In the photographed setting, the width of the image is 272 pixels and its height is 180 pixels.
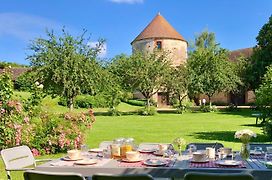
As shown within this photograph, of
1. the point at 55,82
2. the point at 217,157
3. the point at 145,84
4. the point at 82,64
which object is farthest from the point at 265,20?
the point at 217,157

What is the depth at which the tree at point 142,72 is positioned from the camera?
30469mm

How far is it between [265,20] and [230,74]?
6519 millimetres

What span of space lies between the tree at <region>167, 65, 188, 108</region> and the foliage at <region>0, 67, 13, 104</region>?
73.4 feet

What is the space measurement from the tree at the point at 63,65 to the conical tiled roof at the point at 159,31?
17.7 meters

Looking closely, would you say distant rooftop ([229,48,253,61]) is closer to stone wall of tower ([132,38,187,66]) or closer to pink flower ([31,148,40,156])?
stone wall of tower ([132,38,187,66])

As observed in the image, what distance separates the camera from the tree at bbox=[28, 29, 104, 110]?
24047 millimetres

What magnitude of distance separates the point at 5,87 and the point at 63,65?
1488 centimetres

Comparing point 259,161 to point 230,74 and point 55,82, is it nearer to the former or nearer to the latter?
point 55,82

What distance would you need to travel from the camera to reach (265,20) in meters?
34.6

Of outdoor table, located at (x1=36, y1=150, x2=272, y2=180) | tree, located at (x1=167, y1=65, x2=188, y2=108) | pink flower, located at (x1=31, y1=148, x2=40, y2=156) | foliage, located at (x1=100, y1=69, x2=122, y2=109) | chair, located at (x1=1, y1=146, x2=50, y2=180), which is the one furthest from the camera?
tree, located at (x1=167, y1=65, x2=188, y2=108)

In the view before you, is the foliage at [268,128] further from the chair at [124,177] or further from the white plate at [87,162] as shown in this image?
the chair at [124,177]

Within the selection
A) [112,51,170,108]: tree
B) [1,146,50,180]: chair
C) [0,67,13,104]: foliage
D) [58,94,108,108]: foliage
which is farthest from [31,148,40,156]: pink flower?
[58,94,108,108]: foliage

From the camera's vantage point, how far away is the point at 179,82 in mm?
31219

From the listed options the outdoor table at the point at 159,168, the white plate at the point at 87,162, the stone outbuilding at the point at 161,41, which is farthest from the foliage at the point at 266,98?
the stone outbuilding at the point at 161,41
